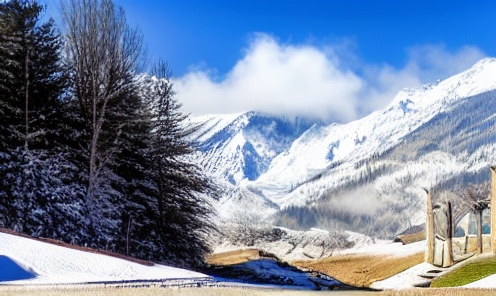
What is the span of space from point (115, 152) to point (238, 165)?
5453 cm

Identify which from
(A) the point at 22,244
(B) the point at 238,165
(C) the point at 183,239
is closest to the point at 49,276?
(A) the point at 22,244

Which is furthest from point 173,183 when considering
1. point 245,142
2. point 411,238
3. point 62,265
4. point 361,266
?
point 245,142

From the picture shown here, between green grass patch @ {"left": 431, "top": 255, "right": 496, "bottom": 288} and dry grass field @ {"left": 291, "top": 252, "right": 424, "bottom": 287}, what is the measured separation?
669 centimetres

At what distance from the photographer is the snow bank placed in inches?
490

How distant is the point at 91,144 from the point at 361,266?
17773 millimetres

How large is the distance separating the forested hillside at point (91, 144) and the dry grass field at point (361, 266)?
27.6ft

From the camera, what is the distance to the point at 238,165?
81.3 metres

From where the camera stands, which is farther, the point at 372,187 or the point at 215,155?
the point at 215,155

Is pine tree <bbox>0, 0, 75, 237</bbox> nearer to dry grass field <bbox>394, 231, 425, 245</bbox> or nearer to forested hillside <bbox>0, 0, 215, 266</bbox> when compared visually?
forested hillside <bbox>0, 0, 215, 266</bbox>

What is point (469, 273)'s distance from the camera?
58.7 feet

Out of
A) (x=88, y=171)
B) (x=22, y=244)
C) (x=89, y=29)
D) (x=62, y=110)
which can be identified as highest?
(x=89, y=29)

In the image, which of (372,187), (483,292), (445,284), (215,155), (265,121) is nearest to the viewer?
(483,292)

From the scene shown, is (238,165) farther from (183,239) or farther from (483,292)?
(483,292)

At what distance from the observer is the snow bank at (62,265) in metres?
12.4
